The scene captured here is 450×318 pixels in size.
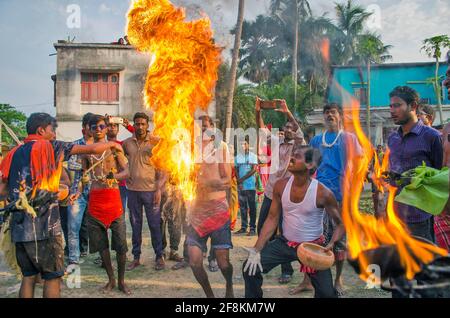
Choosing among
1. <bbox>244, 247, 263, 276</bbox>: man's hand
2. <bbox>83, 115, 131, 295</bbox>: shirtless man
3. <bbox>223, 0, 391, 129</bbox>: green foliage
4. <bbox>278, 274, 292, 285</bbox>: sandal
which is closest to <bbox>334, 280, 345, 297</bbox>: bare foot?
<bbox>278, 274, 292, 285</bbox>: sandal

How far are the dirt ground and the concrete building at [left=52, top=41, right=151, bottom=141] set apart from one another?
16.9 m

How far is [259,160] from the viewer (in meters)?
8.09

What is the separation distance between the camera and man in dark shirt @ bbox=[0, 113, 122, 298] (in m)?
3.70

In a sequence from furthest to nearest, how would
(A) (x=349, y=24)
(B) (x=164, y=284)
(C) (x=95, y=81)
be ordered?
(A) (x=349, y=24) → (C) (x=95, y=81) → (B) (x=164, y=284)

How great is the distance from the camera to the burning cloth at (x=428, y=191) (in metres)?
3.13

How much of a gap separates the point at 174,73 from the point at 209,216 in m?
2.23

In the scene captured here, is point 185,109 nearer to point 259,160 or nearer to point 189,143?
point 189,143

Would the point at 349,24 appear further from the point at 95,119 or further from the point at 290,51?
the point at 95,119

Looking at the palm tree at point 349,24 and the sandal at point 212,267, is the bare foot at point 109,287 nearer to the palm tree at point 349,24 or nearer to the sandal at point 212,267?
the sandal at point 212,267

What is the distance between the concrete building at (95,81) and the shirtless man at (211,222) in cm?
1783

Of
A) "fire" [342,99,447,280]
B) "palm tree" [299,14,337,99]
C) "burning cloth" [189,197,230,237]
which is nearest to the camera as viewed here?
"fire" [342,99,447,280]

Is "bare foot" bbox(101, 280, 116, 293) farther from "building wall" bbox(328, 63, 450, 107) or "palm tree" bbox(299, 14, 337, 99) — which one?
"palm tree" bbox(299, 14, 337, 99)

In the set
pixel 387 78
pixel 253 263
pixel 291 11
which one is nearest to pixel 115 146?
pixel 253 263

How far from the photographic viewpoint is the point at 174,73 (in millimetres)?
5586
